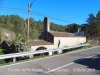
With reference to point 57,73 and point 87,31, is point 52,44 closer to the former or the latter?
point 57,73

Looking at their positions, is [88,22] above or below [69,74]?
above

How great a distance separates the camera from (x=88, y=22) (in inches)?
2566

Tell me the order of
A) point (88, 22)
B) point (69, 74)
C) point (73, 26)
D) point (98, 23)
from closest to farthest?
point (69, 74)
point (98, 23)
point (88, 22)
point (73, 26)

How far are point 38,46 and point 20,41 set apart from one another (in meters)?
8.08

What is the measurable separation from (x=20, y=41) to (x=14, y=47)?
1.15 meters

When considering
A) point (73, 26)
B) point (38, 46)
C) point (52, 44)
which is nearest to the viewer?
point (38, 46)

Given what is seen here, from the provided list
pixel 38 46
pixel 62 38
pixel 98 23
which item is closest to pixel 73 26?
pixel 98 23

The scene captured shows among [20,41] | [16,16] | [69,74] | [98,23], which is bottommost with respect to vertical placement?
[69,74]

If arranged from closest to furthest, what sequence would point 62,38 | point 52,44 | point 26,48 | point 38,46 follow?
1. point 26,48
2. point 38,46
3. point 52,44
4. point 62,38

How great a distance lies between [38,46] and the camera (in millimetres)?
27844

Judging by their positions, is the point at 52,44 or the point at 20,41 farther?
the point at 52,44

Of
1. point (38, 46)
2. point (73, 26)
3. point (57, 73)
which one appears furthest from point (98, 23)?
point (57, 73)

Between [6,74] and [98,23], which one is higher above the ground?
[98,23]

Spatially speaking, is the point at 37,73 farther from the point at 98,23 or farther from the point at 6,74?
the point at 98,23
